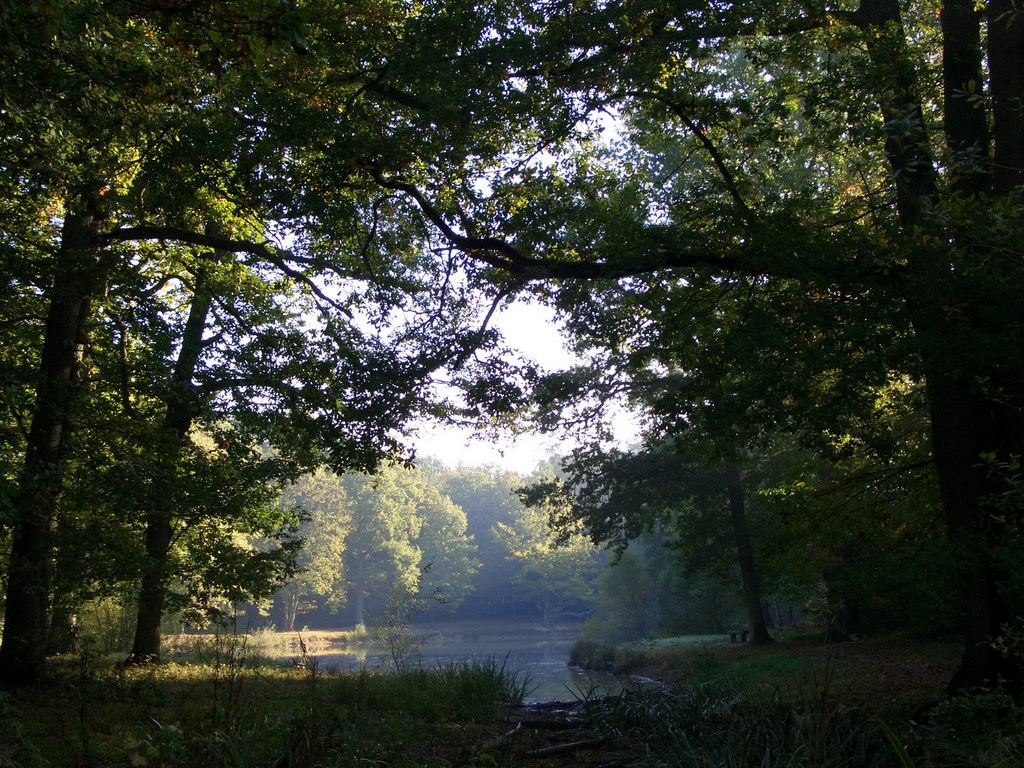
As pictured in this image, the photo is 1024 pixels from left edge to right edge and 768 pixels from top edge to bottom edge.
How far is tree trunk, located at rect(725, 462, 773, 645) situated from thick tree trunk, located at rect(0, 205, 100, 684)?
56.6 feet

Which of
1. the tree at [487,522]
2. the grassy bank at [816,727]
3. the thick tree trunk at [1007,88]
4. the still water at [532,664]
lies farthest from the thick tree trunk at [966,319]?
the tree at [487,522]

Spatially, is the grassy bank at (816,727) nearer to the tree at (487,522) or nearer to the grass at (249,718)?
the grass at (249,718)

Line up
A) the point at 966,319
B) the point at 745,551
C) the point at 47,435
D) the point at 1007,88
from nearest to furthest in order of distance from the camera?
the point at 966,319 → the point at 1007,88 → the point at 47,435 → the point at 745,551

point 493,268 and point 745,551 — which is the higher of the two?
point 493,268

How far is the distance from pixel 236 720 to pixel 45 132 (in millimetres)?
5493

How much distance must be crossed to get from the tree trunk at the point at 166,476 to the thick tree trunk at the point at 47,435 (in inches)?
51.9

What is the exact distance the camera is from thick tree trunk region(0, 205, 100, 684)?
399 inches

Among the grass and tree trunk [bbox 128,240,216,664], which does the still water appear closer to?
the grass

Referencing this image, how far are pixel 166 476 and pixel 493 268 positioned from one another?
5.52m

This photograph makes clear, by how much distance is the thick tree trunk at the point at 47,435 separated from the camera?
1012 centimetres

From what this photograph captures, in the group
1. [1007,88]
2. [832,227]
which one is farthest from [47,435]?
[1007,88]

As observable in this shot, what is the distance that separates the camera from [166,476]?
1112 cm

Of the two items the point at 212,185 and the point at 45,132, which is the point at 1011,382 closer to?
the point at 212,185

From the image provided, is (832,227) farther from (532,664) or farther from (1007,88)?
(532,664)
